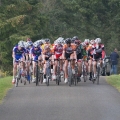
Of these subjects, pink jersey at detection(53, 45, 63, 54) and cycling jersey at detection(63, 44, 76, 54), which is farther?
pink jersey at detection(53, 45, 63, 54)

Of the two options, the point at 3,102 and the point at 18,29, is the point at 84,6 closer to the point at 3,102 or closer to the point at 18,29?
the point at 18,29

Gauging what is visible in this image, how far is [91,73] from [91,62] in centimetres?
52

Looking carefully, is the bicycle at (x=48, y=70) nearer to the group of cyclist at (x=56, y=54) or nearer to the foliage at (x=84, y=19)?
the group of cyclist at (x=56, y=54)

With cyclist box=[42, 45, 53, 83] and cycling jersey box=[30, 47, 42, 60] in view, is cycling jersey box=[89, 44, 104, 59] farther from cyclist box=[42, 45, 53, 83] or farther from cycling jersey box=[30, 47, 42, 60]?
cycling jersey box=[30, 47, 42, 60]

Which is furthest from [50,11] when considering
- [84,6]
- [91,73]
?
[91,73]

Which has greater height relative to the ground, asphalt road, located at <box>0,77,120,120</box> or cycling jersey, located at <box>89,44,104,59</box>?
cycling jersey, located at <box>89,44,104,59</box>

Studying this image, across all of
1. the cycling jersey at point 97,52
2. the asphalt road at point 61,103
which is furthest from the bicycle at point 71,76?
the cycling jersey at point 97,52

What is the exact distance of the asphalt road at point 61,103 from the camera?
14.8 metres

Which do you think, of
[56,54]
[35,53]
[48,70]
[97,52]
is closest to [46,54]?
[56,54]

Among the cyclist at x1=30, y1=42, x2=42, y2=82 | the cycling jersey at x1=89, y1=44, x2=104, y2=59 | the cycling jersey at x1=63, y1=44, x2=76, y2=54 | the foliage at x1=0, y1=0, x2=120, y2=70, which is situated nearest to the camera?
the cycling jersey at x1=63, y1=44, x2=76, y2=54

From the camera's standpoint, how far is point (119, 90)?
21.2m

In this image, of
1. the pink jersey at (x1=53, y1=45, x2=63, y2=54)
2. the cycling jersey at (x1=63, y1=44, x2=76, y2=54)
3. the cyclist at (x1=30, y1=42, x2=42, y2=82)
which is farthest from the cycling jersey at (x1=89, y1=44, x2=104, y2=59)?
the cyclist at (x1=30, y1=42, x2=42, y2=82)

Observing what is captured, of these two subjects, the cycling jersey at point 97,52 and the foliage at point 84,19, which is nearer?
the cycling jersey at point 97,52

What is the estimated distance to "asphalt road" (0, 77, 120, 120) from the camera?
14781 millimetres
